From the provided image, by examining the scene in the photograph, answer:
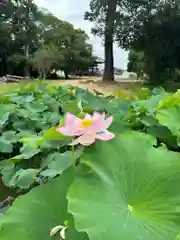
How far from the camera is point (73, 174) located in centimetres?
70

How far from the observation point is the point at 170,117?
46.3 inches

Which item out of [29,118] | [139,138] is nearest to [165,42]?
[29,118]

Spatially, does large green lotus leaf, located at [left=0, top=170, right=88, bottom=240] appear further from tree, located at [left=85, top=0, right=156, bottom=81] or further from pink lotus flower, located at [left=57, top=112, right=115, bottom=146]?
tree, located at [left=85, top=0, right=156, bottom=81]

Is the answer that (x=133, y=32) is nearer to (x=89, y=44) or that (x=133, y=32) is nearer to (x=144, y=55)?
(x=144, y=55)

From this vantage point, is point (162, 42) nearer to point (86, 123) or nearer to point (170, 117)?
point (170, 117)

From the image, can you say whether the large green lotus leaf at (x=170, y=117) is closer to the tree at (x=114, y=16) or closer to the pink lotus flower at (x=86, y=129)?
the pink lotus flower at (x=86, y=129)

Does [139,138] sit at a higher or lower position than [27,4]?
lower

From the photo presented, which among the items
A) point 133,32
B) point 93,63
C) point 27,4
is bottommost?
point 93,63

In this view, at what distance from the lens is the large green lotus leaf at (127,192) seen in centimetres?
58

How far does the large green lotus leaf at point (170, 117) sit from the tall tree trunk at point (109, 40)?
16995 mm

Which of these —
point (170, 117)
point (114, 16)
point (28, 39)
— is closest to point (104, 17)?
point (114, 16)

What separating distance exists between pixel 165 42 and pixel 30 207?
15900mm

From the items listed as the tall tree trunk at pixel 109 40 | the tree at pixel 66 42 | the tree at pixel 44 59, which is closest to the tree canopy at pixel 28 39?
the tree at pixel 66 42

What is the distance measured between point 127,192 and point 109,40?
1840 cm
